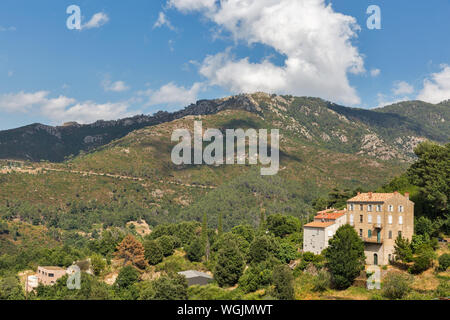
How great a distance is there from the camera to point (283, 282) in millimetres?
53469

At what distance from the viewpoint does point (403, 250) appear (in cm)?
5606

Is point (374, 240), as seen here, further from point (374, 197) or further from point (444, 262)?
point (444, 262)

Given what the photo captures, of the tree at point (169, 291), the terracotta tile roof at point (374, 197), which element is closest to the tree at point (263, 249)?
the tree at point (169, 291)

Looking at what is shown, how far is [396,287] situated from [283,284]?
1328cm

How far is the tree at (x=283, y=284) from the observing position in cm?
5224

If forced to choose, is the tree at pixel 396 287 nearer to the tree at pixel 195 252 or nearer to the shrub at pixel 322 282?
the shrub at pixel 322 282

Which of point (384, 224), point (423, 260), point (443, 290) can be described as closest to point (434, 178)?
point (384, 224)

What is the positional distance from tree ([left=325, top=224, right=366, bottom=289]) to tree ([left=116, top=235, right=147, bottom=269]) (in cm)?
3930

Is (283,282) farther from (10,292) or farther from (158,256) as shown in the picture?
(10,292)

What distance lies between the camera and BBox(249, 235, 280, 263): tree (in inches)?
2756
